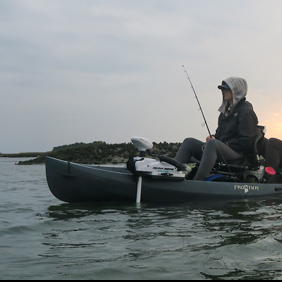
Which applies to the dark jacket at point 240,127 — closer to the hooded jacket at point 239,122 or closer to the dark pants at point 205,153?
the hooded jacket at point 239,122

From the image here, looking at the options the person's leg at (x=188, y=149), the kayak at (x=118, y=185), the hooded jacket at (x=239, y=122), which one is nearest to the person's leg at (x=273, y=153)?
the hooded jacket at (x=239, y=122)

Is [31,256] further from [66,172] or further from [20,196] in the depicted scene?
[20,196]

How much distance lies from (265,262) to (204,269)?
0.50m

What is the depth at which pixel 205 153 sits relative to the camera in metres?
6.82

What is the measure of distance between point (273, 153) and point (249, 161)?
0.57 m

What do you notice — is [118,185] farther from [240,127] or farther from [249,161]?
[249,161]

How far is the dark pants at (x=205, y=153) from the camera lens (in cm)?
682

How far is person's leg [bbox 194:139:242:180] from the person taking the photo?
22.3 feet

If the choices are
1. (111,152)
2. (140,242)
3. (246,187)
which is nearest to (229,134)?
(246,187)

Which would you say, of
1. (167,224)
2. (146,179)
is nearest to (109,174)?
(146,179)

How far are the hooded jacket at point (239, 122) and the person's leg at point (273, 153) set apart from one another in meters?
0.62

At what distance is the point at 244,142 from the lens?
7.17 metres

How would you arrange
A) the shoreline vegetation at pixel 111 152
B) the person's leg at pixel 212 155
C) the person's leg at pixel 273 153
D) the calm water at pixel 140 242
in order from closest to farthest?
the calm water at pixel 140 242 → the person's leg at pixel 212 155 → the person's leg at pixel 273 153 → the shoreline vegetation at pixel 111 152

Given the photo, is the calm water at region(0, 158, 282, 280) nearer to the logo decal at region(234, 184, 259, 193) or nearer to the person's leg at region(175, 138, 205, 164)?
the logo decal at region(234, 184, 259, 193)
